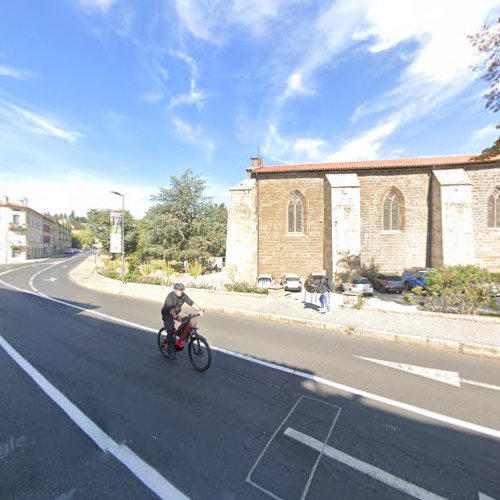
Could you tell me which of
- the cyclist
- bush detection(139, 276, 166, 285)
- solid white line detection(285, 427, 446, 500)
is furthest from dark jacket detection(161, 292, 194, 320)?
bush detection(139, 276, 166, 285)

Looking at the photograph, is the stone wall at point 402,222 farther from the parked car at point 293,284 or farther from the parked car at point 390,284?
the parked car at point 293,284

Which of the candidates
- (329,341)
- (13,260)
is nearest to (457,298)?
(329,341)

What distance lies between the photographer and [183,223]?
27516 millimetres

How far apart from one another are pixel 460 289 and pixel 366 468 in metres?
7.68

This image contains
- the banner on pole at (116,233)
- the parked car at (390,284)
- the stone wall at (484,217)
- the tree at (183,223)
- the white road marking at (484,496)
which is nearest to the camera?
the white road marking at (484,496)

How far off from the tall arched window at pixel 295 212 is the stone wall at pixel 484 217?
11.9 meters

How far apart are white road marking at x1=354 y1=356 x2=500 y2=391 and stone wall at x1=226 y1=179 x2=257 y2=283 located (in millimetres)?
13922

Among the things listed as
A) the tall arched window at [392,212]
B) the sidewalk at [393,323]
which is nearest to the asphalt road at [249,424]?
the sidewalk at [393,323]

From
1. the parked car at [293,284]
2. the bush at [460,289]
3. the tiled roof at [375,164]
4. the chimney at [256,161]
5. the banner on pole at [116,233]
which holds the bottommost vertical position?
the parked car at [293,284]

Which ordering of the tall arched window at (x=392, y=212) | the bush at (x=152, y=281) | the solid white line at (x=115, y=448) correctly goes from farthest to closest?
the tall arched window at (x=392, y=212), the bush at (x=152, y=281), the solid white line at (x=115, y=448)

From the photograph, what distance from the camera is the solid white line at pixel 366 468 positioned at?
7.04ft

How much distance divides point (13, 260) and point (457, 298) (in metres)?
53.4

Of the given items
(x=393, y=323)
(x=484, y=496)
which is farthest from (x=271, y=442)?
(x=393, y=323)

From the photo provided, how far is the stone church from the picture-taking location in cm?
1652
